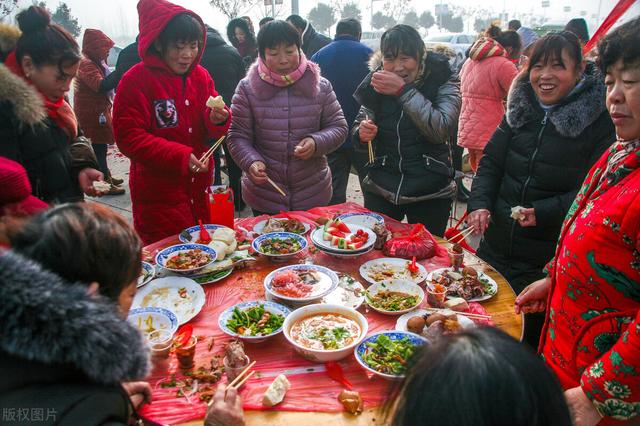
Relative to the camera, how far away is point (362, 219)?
9.50 ft

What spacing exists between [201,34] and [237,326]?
6.68 feet

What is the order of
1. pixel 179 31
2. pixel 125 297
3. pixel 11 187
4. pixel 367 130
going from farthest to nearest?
pixel 367 130
pixel 179 31
pixel 11 187
pixel 125 297

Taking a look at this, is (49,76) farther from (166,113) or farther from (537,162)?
(537,162)

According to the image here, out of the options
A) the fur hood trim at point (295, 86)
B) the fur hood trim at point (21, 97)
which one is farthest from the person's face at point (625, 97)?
the fur hood trim at point (21, 97)

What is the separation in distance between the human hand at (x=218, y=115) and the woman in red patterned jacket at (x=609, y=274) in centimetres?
227

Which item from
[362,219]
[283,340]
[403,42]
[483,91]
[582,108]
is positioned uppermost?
[403,42]

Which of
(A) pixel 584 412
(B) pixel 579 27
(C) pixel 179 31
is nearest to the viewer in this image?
(A) pixel 584 412

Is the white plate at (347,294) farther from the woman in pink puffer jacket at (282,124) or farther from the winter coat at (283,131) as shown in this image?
the winter coat at (283,131)

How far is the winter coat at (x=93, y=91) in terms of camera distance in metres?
5.76

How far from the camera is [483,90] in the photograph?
17.6 ft

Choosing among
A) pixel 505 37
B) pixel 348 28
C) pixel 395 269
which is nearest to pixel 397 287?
pixel 395 269

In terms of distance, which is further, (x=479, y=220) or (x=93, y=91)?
(x=93, y=91)

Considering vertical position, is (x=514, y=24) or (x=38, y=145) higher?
(x=514, y=24)

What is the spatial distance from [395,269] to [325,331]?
69cm
